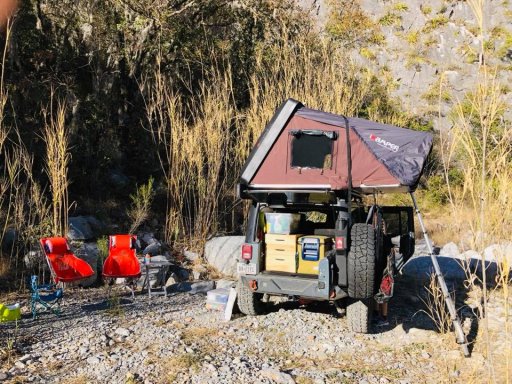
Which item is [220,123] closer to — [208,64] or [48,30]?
[208,64]

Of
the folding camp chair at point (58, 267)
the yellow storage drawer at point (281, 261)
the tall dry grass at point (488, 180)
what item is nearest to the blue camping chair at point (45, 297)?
the folding camp chair at point (58, 267)

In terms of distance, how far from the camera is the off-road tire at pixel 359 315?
4855 millimetres

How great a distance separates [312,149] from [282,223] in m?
1.03

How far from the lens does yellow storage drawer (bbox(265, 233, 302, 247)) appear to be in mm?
5113

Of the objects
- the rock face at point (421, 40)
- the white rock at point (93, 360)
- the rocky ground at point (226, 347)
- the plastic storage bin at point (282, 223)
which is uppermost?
the rock face at point (421, 40)

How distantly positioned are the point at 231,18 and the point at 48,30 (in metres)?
4.41

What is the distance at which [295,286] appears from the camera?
15.9 ft

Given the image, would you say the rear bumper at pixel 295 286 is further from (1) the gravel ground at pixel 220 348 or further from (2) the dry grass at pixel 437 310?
(2) the dry grass at pixel 437 310

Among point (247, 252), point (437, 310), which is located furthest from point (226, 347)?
point (437, 310)

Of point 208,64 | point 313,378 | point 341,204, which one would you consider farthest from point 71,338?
point 208,64

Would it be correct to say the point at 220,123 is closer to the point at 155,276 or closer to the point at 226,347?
the point at 155,276

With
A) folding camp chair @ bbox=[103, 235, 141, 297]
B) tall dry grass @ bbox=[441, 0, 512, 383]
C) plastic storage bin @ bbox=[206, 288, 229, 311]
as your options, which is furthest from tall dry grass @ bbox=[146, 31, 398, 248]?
tall dry grass @ bbox=[441, 0, 512, 383]

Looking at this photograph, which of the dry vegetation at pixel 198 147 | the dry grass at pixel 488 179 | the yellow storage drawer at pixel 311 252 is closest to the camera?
the dry grass at pixel 488 179

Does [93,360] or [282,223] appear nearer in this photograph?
[93,360]
